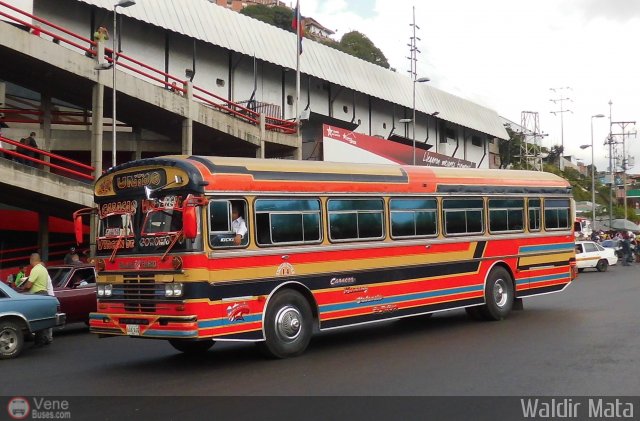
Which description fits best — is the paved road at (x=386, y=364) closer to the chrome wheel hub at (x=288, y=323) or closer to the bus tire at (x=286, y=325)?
the bus tire at (x=286, y=325)

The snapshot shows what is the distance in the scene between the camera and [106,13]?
29359 millimetres

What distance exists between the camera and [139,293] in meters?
A: 10.1

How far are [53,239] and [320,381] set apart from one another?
2054 cm

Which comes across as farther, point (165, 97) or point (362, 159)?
point (362, 159)

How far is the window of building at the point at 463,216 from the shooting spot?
13.8 meters

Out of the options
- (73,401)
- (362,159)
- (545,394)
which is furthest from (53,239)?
(545,394)

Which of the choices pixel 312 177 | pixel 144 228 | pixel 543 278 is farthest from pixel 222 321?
pixel 543 278

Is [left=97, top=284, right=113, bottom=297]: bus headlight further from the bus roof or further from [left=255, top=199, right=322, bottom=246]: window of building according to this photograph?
[left=255, top=199, right=322, bottom=246]: window of building

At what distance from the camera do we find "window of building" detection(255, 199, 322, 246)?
10.6m

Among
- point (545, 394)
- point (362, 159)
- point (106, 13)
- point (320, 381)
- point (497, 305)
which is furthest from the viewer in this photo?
point (362, 159)

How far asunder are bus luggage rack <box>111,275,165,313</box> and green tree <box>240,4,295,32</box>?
8501cm

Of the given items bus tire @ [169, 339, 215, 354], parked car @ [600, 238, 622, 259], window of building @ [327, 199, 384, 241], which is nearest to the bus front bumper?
bus tire @ [169, 339, 215, 354]

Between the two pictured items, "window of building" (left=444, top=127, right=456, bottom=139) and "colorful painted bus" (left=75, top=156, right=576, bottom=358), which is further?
"window of building" (left=444, top=127, right=456, bottom=139)

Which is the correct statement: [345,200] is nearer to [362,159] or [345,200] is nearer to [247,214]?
[247,214]
